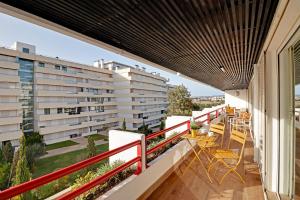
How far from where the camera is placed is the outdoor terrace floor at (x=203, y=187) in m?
2.76

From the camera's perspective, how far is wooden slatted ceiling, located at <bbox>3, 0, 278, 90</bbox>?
6.59 feet

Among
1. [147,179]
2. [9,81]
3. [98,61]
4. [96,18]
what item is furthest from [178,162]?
[98,61]

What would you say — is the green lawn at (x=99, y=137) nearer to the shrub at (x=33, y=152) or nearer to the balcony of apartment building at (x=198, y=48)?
the shrub at (x=33, y=152)

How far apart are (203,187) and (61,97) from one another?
105 feet

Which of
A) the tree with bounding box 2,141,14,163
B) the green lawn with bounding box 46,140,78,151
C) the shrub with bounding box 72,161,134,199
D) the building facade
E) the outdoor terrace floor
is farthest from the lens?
the green lawn with bounding box 46,140,78,151

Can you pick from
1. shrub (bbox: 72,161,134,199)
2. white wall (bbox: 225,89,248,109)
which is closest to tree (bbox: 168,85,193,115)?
white wall (bbox: 225,89,248,109)

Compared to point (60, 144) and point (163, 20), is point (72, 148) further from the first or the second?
point (163, 20)

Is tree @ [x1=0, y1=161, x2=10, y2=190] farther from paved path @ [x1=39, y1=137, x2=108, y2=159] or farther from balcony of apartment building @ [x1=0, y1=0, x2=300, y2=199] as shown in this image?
balcony of apartment building @ [x1=0, y1=0, x2=300, y2=199]

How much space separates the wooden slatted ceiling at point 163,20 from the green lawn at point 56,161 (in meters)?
22.8

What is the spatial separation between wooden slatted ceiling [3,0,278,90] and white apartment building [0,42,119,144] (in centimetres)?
2918

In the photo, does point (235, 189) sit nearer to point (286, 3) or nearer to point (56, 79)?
point (286, 3)

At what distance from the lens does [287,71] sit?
2.27 metres

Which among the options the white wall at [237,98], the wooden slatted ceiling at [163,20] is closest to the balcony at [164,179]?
the wooden slatted ceiling at [163,20]

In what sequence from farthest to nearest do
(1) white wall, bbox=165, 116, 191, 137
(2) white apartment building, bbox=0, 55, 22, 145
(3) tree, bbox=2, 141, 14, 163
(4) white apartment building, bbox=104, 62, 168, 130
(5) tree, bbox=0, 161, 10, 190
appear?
(4) white apartment building, bbox=104, 62, 168, 130, (2) white apartment building, bbox=0, 55, 22, 145, (3) tree, bbox=2, 141, 14, 163, (5) tree, bbox=0, 161, 10, 190, (1) white wall, bbox=165, 116, 191, 137
